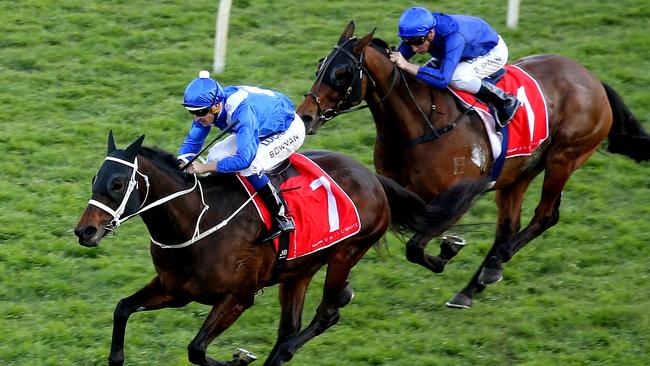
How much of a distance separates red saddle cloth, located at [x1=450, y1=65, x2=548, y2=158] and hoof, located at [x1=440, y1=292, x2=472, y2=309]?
3.33 feet

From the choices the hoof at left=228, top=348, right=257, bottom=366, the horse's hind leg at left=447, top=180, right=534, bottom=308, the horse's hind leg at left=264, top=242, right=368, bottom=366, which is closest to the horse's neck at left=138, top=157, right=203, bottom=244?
the hoof at left=228, top=348, right=257, bottom=366

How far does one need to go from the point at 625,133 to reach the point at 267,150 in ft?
11.2

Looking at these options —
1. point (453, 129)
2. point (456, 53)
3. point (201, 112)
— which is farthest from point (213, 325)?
point (456, 53)

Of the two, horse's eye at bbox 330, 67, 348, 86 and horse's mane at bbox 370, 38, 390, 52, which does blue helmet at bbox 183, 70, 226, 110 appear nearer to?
horse's eye at bbox 330, 67, 348, 86

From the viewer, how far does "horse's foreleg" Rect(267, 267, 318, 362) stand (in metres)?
6.75

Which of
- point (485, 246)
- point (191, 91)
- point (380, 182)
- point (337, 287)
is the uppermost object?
→ point (191, 91)

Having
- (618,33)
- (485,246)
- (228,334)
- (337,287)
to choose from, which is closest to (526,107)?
(485,246)

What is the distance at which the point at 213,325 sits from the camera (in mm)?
6176

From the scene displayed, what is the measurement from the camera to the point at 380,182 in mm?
6973

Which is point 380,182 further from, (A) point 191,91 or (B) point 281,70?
(B) point 281,70

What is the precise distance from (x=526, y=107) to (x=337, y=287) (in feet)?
6.62

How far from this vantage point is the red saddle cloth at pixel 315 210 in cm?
650

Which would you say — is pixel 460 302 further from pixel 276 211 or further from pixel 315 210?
pixel 276 211

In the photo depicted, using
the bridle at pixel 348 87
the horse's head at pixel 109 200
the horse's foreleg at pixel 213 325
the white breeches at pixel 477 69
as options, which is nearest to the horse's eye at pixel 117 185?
the horse's head at pixel 109 200
